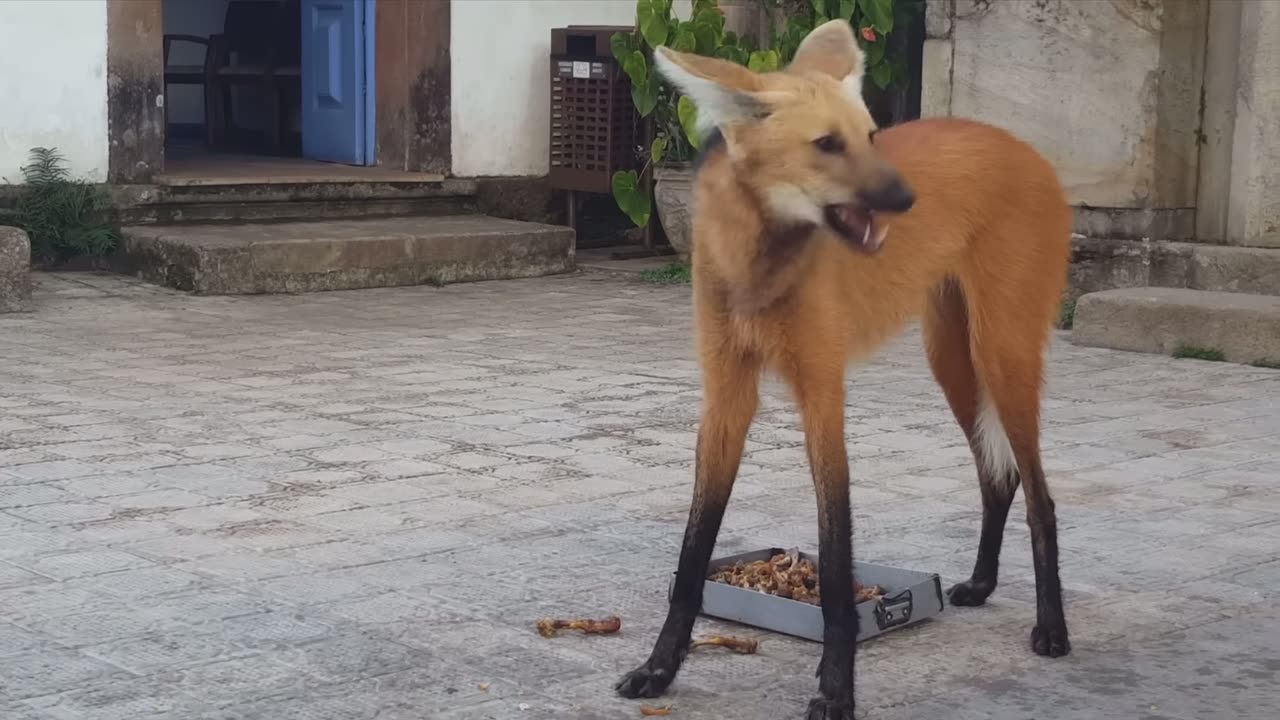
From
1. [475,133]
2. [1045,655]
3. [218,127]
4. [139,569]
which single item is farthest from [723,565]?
[218,127]

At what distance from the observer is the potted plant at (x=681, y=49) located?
11.0m

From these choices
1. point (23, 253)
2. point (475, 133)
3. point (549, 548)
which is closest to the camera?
point (549, 548)

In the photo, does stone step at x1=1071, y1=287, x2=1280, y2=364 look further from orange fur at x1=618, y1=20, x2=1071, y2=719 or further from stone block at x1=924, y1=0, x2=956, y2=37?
orange fur at x1=618, y1=20, x2=1071, y2=719

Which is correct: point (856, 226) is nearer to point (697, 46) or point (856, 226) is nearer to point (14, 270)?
point (14, 270)

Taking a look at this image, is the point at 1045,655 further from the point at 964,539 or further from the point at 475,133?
the point at 475,133

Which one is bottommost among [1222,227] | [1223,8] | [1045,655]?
[1045,655]

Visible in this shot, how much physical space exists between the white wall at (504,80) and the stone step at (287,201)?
268 mm

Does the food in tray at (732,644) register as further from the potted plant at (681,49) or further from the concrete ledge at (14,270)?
the potted plant at (681,49)

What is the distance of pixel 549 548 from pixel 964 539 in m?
1.19

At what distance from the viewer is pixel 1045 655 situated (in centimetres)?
412

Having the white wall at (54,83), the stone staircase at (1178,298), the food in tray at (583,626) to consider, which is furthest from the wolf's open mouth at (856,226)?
the white wall at (54,83)

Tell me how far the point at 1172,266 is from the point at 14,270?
5901 millimetres

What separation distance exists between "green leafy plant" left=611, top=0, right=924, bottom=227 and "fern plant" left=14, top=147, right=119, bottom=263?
10.4 ft

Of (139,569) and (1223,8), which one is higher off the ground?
(1223,8)
